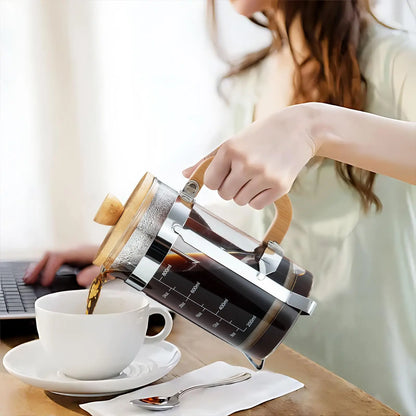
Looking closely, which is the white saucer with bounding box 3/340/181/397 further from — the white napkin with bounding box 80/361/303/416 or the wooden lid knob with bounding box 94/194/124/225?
the wooden lid knob with bounding box 94/194/124/225

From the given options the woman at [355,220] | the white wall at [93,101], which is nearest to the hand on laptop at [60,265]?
the woman at [355,220]

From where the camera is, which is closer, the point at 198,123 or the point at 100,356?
the point at 100,356

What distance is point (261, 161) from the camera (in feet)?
2.56

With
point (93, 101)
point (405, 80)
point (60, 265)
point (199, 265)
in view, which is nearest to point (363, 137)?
point (199, 265)

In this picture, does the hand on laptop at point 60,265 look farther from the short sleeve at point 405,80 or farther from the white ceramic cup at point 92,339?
the short sleeve at point 405,80

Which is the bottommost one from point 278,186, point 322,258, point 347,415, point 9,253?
point 9,253

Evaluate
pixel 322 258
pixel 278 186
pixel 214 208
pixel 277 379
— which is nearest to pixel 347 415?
pixel 277 379

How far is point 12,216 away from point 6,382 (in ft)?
4.38

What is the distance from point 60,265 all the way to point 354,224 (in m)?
0.59

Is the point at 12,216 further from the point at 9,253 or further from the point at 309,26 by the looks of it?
the point at 309,26

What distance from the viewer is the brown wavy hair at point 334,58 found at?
1.28m

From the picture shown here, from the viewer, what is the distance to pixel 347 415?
0.76m

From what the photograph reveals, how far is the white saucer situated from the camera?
778mm

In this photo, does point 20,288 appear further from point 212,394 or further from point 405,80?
point 405,80
